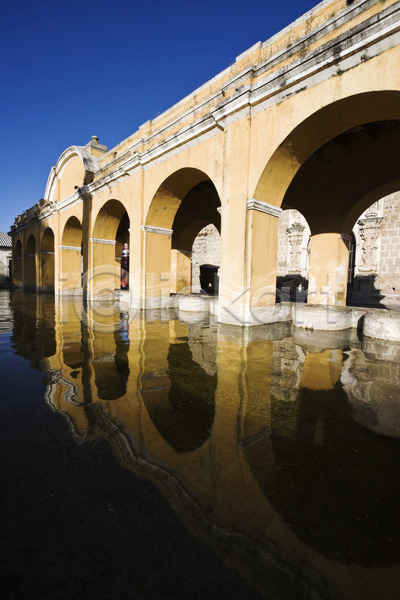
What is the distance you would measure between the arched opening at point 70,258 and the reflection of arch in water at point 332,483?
16.4 meters

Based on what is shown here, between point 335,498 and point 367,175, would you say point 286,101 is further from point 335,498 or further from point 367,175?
point 335,498

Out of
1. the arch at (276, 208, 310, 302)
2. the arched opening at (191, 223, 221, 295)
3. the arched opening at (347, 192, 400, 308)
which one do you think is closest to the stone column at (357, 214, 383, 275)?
the arched opening at (347, 192, 400, 308)

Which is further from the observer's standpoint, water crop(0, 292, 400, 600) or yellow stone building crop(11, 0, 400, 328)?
yellow stone building crop(11, 0, 400, 328)

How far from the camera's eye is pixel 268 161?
6.39 meters

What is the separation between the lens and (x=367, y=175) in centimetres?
834

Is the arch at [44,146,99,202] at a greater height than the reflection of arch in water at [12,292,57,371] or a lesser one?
greater

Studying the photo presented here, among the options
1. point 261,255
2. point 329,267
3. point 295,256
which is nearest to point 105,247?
point 261,255

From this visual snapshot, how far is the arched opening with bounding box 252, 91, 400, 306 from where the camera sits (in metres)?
6.13

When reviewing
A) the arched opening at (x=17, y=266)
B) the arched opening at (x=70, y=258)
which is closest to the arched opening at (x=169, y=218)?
the arched opening at (x=70, y=258)

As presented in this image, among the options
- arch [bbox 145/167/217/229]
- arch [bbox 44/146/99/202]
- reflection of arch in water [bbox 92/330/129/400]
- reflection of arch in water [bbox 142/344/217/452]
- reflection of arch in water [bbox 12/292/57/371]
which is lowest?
reflection of arch in water [bbox 142/344/217/452]

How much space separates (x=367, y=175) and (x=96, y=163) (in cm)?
1120

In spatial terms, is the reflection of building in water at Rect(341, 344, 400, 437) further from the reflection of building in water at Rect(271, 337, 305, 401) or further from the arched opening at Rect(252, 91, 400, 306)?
the arched opening at Rect(252, 91, 400, 306)

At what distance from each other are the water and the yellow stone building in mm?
4294

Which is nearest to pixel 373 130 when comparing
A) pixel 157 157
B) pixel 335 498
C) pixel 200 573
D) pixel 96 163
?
pixel 157 157
